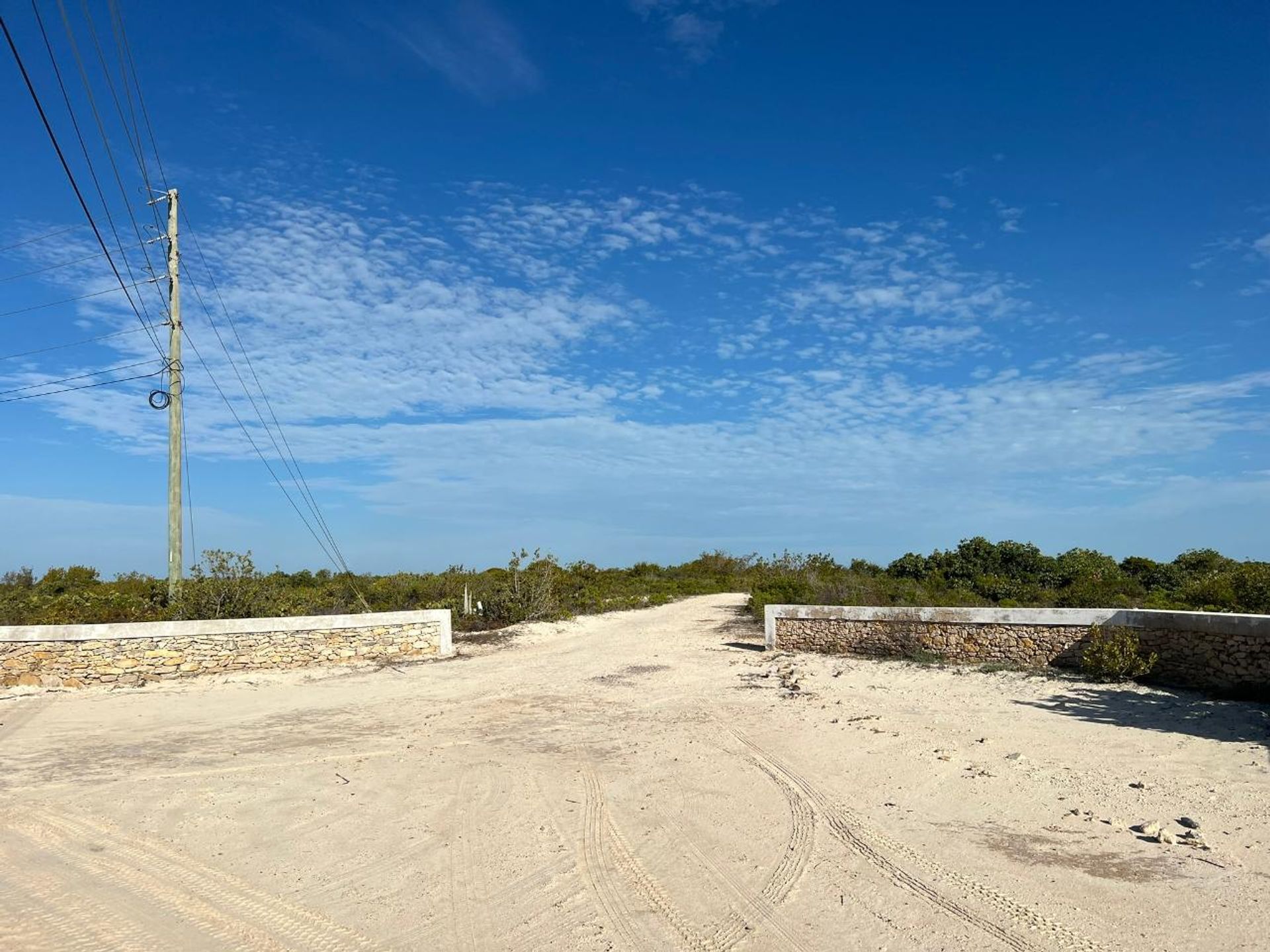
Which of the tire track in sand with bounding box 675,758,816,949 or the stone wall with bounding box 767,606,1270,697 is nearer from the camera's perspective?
the tire track in sand with bounding box 675,758,816,949

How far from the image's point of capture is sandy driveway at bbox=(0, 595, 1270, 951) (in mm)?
4945

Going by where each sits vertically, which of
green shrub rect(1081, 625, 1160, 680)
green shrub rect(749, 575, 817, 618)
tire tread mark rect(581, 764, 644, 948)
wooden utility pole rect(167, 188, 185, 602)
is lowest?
tire tread mark rect(581, 764, 644, 948)

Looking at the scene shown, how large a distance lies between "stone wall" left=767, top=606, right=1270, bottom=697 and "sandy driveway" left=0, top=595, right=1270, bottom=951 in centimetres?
87

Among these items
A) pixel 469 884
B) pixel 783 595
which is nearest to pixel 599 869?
pixel 469 884

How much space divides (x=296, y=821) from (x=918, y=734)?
6.76 meters

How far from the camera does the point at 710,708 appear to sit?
461 inches

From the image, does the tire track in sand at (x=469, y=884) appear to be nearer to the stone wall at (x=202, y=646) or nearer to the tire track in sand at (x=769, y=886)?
the tire track in sand at (x=769, y=886)

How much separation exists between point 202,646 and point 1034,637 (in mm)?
14275

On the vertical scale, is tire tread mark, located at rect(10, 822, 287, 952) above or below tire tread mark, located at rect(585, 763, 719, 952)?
above

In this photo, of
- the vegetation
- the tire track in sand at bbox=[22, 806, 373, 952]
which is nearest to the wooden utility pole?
the vegetation

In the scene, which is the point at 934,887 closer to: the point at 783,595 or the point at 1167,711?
the point at 1167,711

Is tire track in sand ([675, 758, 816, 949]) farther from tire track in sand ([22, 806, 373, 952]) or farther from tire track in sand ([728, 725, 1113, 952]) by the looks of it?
tire track in sand ([22, 806, 373, 952])

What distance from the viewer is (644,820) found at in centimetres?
689

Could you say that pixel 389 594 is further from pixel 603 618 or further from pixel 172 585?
pixel 172 585
